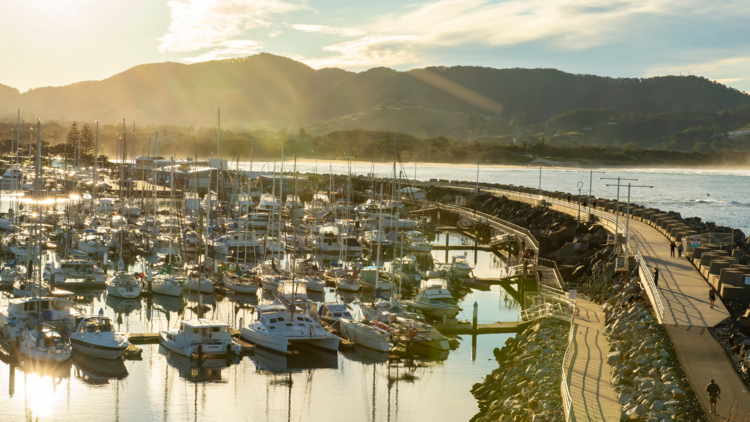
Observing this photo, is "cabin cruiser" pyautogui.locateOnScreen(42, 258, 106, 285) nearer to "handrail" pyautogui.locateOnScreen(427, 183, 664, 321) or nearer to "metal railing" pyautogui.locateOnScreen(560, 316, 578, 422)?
"metal railing" pyautogui.locateOnScreen(560, 316, 578, 422)

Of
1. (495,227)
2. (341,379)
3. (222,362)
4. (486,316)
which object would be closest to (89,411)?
(222,362)

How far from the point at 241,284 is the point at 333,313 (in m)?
10.0

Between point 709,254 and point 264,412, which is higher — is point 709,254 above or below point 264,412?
above

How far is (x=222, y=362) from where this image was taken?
29.6m

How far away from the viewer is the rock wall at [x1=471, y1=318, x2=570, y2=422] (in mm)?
19797

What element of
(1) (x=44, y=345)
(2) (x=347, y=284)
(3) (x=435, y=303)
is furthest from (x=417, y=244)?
(1) (x=44, y=345)

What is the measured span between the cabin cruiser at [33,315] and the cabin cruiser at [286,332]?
825 cm

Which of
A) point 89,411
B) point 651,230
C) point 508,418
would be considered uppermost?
point 651,230

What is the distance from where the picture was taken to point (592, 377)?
2016 cm

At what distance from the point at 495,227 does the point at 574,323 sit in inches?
1662

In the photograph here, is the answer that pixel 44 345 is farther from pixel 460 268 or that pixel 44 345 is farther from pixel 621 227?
pixel 621 227

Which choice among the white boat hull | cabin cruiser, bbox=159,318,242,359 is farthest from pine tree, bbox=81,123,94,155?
cabin cruiser, bbox=159,318,242,359

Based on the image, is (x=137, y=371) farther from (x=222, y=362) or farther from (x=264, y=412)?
(x=264, y=412)

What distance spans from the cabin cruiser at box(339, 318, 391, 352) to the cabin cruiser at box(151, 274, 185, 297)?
13887 millimetres
